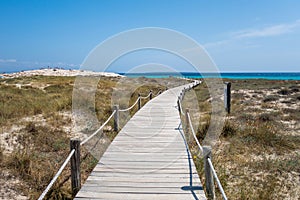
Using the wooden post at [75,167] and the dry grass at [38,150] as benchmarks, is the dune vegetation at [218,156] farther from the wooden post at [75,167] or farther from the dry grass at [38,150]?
the wooden post at [75,167]

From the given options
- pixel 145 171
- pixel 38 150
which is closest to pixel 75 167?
pixel 145 171

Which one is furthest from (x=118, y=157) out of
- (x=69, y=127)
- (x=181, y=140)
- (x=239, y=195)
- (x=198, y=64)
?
(x=198, y=64)

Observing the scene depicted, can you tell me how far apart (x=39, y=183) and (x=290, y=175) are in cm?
524

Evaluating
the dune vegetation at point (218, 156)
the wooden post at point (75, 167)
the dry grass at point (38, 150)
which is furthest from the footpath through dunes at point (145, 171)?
the dry grass at point (38, 150)

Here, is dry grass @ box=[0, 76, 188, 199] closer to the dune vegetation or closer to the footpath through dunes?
the dune vegetation

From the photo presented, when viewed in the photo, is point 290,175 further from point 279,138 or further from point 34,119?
point 34,119

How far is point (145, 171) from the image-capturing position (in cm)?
491

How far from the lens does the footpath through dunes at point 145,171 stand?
13.1 feet

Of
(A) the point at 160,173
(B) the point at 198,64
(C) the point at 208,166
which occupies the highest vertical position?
(B) the point at 198,64

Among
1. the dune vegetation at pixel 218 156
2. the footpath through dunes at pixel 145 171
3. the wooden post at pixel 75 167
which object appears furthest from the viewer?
the dune vegetation at pixel 218 156

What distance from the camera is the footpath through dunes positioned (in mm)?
3994

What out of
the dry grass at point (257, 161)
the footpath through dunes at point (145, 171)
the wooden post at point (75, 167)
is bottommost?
the dry grass at point (257, 161)

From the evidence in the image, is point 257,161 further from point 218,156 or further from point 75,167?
point 75,167

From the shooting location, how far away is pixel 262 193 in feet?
14.3
